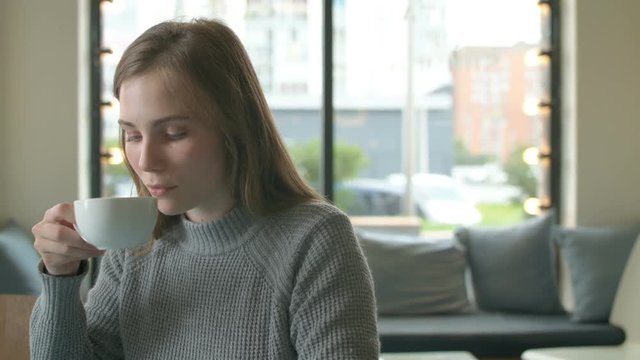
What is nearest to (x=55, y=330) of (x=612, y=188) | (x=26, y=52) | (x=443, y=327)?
(x=443, y=327)

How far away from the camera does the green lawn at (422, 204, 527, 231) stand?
387 centimetres

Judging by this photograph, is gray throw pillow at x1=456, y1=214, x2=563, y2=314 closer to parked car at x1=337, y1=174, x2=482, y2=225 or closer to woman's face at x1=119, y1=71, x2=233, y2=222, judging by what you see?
parked car at x1=337, y1=174, x2=482, y2=225

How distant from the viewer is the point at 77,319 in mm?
1029

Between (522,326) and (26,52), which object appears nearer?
(522,326)

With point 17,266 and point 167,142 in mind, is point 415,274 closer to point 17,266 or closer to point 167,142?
point 17,266

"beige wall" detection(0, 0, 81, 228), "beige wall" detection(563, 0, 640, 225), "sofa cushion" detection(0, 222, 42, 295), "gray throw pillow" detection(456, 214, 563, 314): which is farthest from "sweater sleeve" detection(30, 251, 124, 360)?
"beige wall" detection(563, 0, 640, 225)

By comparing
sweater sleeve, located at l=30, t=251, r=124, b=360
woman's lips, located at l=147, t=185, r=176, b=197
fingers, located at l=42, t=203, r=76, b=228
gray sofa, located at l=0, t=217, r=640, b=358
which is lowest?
gray sofa, located at l=0, t=217, r=640, b=358

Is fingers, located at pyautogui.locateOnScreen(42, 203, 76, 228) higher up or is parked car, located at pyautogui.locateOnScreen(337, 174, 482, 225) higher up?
fingers, located at pyautogui.locateOnScreen(42, 203, 76, 228)

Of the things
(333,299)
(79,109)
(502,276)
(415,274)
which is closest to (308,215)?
(333,299)

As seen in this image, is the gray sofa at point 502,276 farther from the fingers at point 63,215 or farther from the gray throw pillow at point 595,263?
the fingers at point 63,215

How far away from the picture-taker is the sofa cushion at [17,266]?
9.68ft

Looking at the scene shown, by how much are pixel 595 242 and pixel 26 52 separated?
2.89 m

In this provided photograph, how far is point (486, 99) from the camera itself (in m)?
3.91

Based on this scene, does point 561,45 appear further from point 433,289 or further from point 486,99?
point 433,289
